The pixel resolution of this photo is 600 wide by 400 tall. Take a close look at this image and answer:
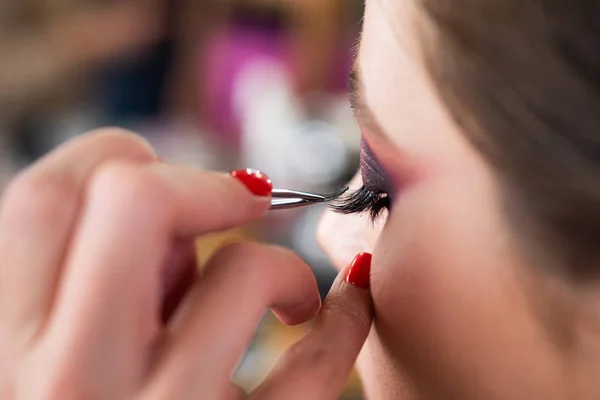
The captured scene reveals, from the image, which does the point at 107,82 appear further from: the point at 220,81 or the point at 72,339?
the point at 72,339

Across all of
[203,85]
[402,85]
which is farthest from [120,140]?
[203,85]

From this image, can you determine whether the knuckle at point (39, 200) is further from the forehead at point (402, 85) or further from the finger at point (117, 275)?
the forehead at point (402, 85)

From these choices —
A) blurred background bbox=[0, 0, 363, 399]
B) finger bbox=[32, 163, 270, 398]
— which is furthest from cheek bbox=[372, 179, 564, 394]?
blurred background bbox=[0, 0, 363, 399]

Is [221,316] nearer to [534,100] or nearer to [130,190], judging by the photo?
[130,190]

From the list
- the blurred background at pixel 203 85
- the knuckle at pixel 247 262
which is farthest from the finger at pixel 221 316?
the blurred background at pixel 203 85

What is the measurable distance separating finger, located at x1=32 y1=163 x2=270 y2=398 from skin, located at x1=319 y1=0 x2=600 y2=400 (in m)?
0.14

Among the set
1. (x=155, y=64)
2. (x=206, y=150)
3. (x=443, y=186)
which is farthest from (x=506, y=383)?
(x=155, y=64)

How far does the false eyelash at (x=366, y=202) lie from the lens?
1.52ft

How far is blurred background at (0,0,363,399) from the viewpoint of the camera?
166 centimetres

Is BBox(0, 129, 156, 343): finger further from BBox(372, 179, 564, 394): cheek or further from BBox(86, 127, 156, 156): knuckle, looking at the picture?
BBox(372, 179, 564, 394): cheek

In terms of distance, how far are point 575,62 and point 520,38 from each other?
3cm

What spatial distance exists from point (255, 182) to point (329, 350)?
0.12 meters

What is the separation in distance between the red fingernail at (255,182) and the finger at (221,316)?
0.04m

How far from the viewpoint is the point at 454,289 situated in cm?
40
